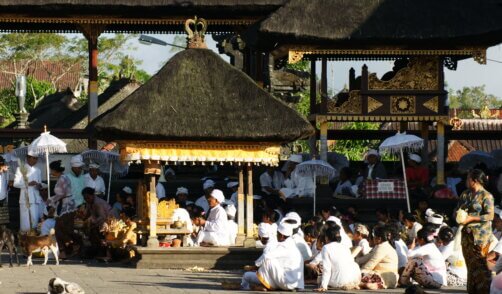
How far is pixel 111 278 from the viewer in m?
17.9

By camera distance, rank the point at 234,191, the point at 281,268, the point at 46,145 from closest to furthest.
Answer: the point at 281,268 < the point at 46,145 < the point at 234,191

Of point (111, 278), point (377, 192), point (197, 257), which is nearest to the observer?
point (111, 278)

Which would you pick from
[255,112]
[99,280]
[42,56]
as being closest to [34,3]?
[255,112]

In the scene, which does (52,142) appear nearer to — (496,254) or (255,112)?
(255,112)

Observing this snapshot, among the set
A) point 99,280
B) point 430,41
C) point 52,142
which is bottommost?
point 99,280

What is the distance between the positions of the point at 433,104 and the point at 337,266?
9283 mm

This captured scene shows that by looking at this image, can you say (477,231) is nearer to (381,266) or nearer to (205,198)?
(381,266)

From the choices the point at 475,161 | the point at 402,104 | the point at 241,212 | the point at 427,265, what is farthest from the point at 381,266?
the point at 475,161

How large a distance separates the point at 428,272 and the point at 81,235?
23.7 feet

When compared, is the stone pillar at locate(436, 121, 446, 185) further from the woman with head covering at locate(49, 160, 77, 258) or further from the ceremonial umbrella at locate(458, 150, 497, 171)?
the woman with head covering at locate(49, 160, 77, 258)

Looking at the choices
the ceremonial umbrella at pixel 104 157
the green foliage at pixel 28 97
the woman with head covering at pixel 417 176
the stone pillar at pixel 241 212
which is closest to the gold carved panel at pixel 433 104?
the woman with head covering at pixel 417 176

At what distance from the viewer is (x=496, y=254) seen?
1612 centimetres

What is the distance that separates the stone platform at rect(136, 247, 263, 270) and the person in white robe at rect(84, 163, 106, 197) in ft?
12.0

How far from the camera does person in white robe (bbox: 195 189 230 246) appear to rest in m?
20.6
